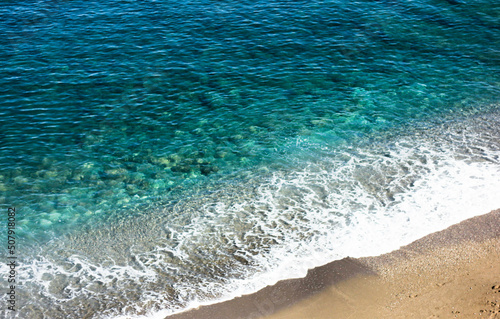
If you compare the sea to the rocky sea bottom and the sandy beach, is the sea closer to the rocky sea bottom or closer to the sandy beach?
the rocky sea bottom

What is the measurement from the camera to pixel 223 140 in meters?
21.9

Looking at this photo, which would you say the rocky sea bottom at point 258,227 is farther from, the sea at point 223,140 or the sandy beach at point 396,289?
the sandy beach at point 396,289

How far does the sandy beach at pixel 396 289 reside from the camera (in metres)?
13.1

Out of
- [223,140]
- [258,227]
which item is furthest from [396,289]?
[223,140]

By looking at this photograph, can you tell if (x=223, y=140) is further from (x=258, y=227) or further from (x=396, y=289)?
(x=396, y=289)

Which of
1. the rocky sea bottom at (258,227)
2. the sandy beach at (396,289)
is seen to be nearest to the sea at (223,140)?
the rocky sea bottom at (258,227)

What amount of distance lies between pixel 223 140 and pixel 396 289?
11.3m

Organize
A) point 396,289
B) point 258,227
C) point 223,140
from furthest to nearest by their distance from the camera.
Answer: point 223,140 → point 258,227 → point 396,289

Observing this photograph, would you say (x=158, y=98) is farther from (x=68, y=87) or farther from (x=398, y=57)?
(x=398, y=57)

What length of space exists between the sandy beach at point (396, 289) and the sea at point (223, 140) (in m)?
0.55

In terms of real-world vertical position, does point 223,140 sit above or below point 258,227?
above

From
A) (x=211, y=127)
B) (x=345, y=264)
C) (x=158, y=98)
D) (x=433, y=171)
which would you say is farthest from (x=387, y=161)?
(x=158, y=98)

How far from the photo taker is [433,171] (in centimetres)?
1916

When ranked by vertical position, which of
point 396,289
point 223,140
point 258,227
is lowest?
point 258,227
